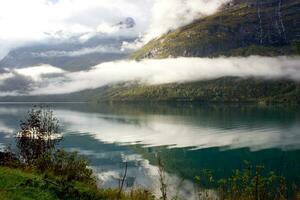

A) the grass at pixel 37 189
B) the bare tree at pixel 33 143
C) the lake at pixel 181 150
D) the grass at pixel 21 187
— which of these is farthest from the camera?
the lake at pixel 181 150

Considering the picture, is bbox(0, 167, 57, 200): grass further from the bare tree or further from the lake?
the lake

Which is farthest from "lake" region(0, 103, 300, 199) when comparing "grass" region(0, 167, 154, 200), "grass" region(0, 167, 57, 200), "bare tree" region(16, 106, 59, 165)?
"grass" region(0, 167, 57, 200)

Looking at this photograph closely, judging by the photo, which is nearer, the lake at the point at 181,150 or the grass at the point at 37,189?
the grass at the point at 37,189

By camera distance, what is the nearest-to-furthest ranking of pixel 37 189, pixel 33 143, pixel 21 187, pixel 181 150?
1. pixel 21 187
2. pixel 37 189
3. pixel 33 143
4. pixel 181 150

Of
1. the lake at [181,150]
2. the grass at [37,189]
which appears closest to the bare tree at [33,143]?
the grass at [37,189]

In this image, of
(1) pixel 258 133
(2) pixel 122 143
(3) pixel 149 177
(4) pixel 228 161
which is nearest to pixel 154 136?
(2) pixel 122 143

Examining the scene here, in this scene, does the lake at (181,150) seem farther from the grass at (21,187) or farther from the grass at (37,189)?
the grass at (21,187)

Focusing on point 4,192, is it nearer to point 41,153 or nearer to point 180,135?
point 41,153

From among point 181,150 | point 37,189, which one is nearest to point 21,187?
point 37,189

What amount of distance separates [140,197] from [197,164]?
2403 inches

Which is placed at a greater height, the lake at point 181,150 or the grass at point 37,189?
the grass at point 37,189

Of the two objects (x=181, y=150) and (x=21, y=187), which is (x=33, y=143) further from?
(x=181, y=150)

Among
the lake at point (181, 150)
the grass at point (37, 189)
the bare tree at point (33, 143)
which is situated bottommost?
the lake at point (181, 150)

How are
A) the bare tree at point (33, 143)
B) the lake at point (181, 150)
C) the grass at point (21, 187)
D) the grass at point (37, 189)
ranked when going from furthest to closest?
1. the lake at point (181, 150)
2. the bare tree at point (33, 143)
3. the grass at point (37, 189)
4. the grass at point (21, 187)
